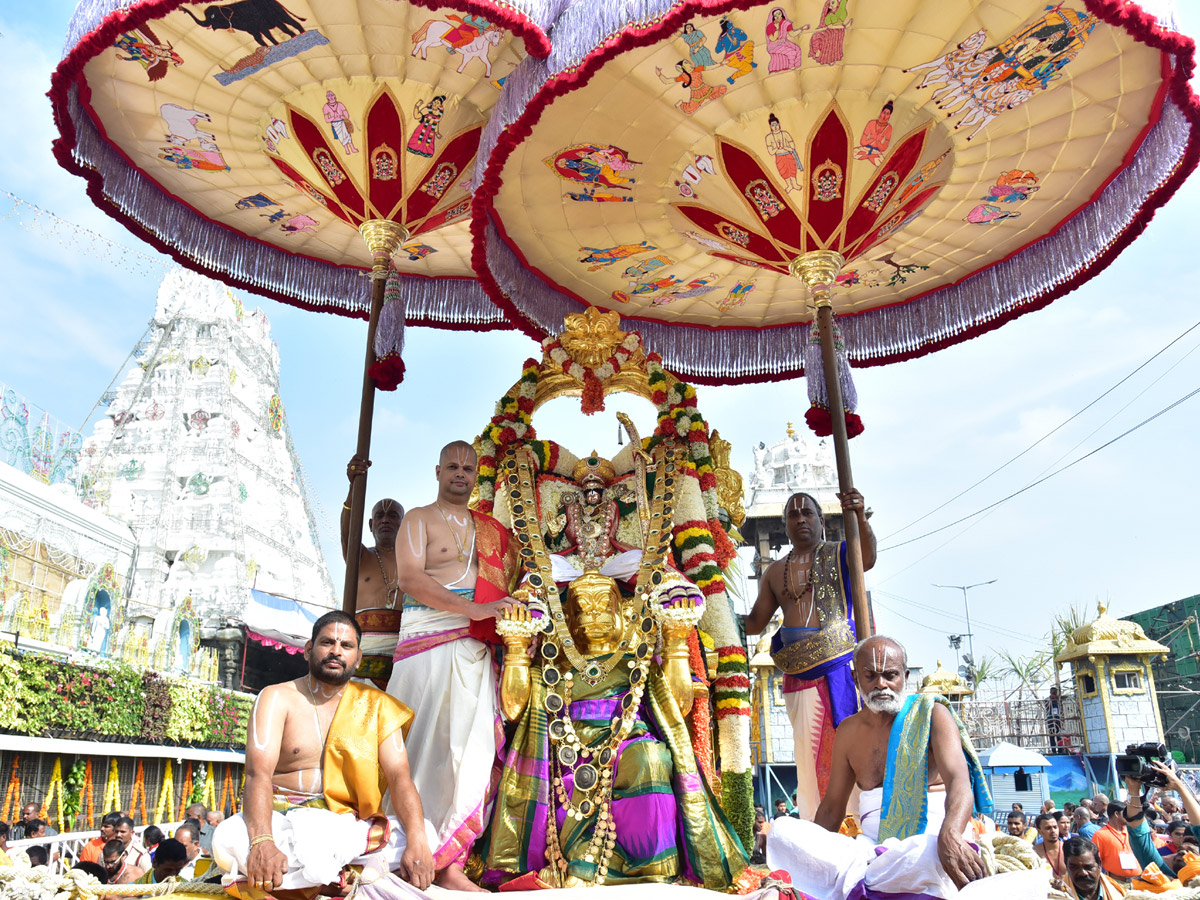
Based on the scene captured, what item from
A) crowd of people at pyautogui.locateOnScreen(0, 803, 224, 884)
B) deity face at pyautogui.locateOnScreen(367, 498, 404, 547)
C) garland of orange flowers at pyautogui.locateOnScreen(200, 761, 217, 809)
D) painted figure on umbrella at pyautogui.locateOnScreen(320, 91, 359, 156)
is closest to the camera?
crowd of people at pyautogui.locateOnScreen(0, 803, 224, 884)

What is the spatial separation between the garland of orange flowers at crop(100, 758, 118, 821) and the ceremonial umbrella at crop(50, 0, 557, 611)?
11344mm

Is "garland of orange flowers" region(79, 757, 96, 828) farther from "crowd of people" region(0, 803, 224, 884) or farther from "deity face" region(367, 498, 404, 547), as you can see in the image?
"deity face" region(367, 498, 404, 547)

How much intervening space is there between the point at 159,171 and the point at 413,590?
406 centimetres

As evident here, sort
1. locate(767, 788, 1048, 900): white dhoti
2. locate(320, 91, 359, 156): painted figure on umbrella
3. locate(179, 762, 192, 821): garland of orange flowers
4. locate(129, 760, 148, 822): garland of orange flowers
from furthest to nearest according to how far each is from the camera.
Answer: locate(179, 762, 192, 821): garland of orange flowers < locate(129, 760, 148, 822): garland of orange flowers < locate(320, 91, 359, 156): painted figure on umbrella < locate(767, 788, 1048, 900): white dhoti

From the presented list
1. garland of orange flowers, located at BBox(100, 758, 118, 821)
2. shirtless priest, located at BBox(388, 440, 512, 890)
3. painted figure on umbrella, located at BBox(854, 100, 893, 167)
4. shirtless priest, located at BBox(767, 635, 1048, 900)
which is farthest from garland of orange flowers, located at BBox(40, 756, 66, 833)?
painted figure on umbrella, located at BBox(854, 100, 893, 167)

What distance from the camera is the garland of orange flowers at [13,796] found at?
12570 millimetres

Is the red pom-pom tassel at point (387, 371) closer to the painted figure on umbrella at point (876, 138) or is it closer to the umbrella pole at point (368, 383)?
the umbrella pole at point (368, 383)

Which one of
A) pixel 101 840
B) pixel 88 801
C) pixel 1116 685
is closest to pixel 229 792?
pixel 88 801

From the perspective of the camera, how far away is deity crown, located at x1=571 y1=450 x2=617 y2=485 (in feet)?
18.9

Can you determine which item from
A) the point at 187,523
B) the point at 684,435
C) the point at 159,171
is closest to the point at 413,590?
the point at 684,435

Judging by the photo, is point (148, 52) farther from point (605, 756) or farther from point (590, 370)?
point (605, 756)

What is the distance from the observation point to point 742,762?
195 inches

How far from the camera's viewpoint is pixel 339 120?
6266 mm

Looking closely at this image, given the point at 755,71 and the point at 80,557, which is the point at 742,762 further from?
the point at 80,557
